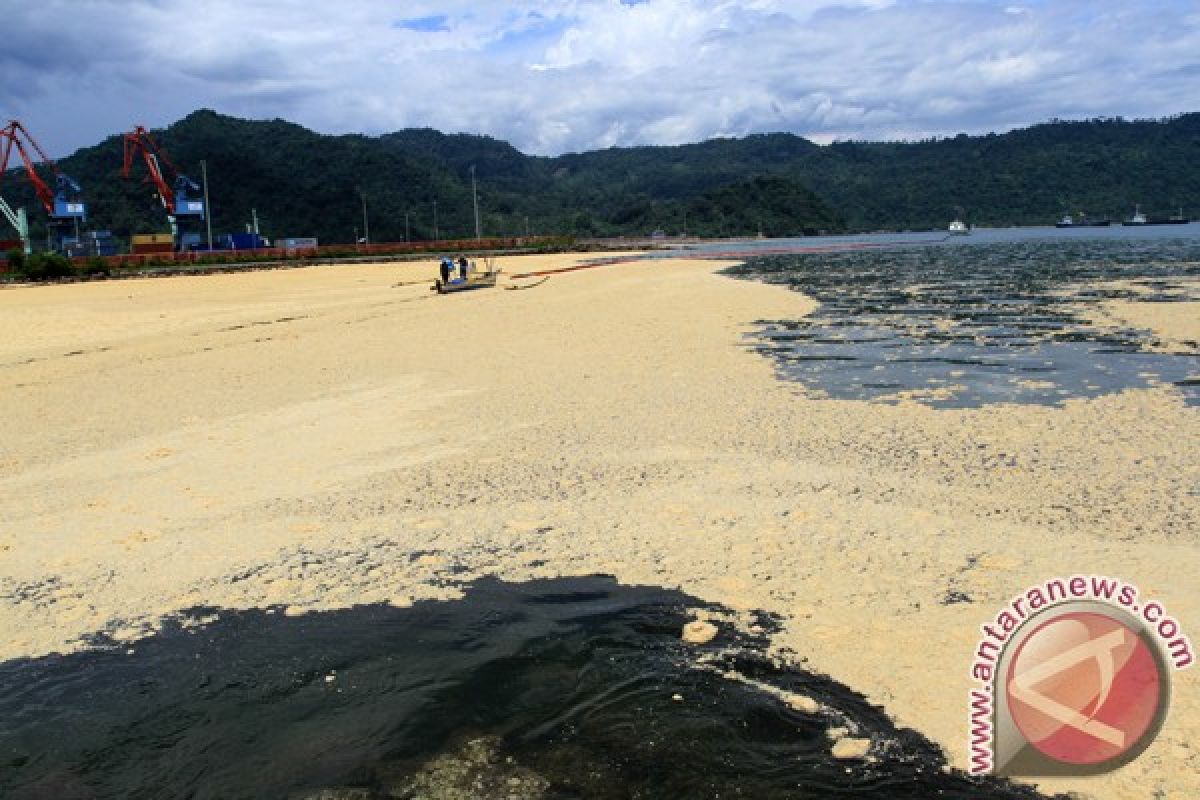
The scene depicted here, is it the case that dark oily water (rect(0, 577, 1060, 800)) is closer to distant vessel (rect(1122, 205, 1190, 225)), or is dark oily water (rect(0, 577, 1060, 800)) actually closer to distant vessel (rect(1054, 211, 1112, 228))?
distant vessel (rect(1122, 205, 1190, 225))

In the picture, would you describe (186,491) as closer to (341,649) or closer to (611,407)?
(341,649)

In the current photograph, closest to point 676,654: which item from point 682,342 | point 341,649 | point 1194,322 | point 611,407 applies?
point 341,649

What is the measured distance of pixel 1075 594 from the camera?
10.7 feet

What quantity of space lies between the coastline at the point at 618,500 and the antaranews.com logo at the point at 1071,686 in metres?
0.15

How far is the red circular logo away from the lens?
3012mm

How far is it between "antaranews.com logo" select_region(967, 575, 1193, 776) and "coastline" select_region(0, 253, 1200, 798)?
5.8 inches

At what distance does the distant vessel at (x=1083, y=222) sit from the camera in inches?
7283

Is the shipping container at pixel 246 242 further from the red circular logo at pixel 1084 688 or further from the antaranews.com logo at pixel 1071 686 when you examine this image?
the red circular logo at pixel 1084 688

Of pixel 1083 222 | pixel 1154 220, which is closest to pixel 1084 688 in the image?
pixel 1154 220

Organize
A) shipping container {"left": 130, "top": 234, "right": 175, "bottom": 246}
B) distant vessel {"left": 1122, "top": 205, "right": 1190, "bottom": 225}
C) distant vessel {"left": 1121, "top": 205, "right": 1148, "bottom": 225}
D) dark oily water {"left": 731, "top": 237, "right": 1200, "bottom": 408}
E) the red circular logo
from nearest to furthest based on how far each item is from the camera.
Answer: the red circular logo
dark oily water {"left": 731, "top": 237, "right": 1200, "bottom": 408}
shipping container {"left": 130, "top": 234, "right": 175, "bottom": 246}
distant vessel {"left": 1122, "top": 205, "right": 1190, "bottom": 225}
distant vessel {"left": 1121, "top": 205, "right": 1148, "bottom": 225}

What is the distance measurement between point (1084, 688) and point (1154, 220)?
22222cm

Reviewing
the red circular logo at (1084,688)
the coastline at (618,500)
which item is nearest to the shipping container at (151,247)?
the coastline at (618,500)

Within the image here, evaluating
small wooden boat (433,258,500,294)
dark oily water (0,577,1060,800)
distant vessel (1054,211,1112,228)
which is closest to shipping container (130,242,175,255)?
small wooden boat (433,258,500,294)

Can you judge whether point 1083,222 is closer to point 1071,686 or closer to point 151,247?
point 151,247
